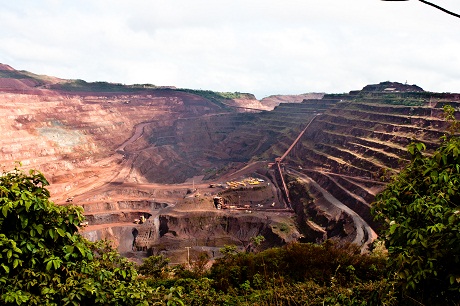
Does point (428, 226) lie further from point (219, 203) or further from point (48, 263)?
point (219, 203)

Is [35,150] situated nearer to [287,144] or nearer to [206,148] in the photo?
[206,148]

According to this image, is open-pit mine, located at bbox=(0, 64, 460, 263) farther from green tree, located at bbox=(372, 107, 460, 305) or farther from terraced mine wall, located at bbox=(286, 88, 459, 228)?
green tree, located at bbox=(372, 107, 460, 305)

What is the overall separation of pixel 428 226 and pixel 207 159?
4004 inches

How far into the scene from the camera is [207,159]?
107625 millimetres

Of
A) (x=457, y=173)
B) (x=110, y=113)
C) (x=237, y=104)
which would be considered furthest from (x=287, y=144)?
(x=457, y=173)

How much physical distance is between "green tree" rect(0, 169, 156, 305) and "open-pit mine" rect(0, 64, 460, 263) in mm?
21092

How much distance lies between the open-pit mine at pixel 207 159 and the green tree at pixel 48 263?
69.2 ft

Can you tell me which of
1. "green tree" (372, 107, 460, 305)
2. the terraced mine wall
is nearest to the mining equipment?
the terraced mine wall

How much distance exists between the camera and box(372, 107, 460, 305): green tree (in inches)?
251

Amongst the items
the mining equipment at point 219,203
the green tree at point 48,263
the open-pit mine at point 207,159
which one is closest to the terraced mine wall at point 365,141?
the open-pit mine at point 207,159

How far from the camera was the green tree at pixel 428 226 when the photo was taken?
20.9 ft

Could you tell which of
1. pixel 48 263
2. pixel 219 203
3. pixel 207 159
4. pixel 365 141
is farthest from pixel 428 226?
pixel 207 159

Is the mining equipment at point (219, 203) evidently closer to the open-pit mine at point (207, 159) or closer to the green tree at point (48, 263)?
the open-pit mine at point (207, 159)

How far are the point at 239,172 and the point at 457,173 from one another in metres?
75.5
